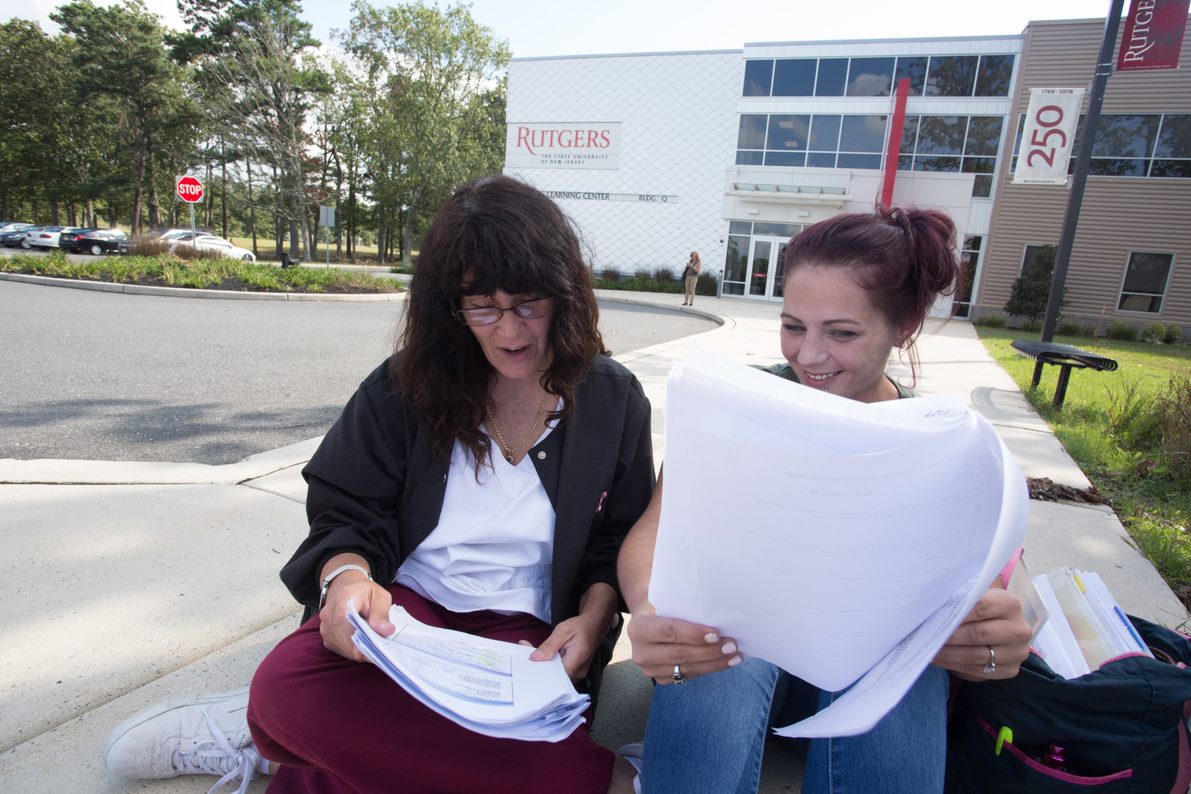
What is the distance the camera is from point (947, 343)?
12.5 meters

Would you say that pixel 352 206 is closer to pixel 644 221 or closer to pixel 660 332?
pixel 644 221

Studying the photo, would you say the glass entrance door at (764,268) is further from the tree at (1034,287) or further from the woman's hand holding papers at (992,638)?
the woman's hand holding papers at (992,638)

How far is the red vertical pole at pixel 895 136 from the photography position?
66.4ft

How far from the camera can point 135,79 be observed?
1294 inches

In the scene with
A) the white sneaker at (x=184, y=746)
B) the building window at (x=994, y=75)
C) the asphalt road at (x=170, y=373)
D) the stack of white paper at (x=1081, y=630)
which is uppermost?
the building window at (x=994, y=75)

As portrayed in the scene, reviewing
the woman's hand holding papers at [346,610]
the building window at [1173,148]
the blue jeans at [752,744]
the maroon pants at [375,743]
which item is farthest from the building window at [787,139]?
the maroon pants at [375,743]

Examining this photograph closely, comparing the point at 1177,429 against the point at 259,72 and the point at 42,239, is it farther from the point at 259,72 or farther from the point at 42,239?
the point at 42,239

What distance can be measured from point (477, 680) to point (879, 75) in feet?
80.4

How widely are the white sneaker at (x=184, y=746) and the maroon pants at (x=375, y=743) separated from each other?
11.7 inches

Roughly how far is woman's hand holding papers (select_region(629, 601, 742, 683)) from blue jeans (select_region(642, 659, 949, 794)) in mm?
209

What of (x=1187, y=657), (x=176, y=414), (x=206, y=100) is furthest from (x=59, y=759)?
(x=206, y=100)

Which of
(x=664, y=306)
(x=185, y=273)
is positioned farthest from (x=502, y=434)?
(x=664, y=306)

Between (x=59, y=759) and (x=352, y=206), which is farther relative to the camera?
(x=352, y=206)

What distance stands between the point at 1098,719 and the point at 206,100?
113 ft
